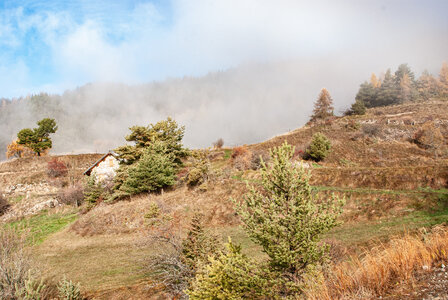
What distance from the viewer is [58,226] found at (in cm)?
2717

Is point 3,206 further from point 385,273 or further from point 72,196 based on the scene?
point 385,273

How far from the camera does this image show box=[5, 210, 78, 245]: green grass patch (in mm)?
24291

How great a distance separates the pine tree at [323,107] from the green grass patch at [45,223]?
50133 millimetres

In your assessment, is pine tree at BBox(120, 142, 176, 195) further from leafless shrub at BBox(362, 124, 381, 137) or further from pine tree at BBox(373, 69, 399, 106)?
pine tree at BBox(373, 69, 399, 106)

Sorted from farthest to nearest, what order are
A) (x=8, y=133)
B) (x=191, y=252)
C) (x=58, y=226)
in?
(x=8, y=133) → (x=58, y=226) → (x=191, y=252)

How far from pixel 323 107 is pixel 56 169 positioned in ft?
183

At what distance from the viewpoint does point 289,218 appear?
6066 millimetres

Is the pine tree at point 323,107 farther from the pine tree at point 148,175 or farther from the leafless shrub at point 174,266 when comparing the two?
the leafless shrub at point 174,266

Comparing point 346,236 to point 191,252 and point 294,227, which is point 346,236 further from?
point 294,227

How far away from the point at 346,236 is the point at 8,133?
18329 cm

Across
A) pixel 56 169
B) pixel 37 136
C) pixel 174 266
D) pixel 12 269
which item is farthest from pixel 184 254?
pixel 37 136

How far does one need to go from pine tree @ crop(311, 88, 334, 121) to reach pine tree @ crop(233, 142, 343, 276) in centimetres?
5565

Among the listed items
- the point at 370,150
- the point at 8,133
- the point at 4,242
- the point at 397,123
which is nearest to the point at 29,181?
the point at 4,242

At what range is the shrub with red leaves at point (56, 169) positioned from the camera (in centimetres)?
4766
